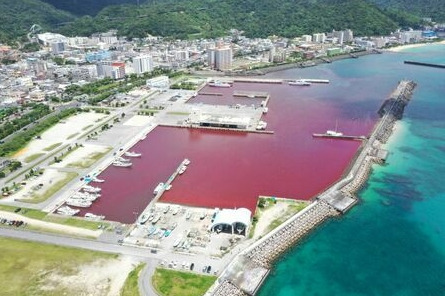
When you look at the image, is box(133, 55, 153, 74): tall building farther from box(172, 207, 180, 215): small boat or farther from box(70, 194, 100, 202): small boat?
box(172, 207, 180, 215): small boat

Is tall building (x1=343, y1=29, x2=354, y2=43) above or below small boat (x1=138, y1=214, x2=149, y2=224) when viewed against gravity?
above

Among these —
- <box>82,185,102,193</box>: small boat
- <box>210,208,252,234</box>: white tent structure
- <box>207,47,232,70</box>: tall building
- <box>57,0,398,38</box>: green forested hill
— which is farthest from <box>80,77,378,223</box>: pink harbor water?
<box>57,0,398,38</box>: green forested hill

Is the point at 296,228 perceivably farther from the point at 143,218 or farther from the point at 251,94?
the point at 251,94

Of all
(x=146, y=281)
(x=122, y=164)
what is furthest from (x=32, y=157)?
(x=146, y=281)

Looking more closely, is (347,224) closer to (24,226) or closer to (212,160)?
(212,160)

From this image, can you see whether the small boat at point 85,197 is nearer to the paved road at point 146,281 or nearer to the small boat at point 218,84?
the paved road at point 146,281

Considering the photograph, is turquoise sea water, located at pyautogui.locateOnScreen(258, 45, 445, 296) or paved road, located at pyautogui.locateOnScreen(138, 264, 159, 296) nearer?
paved road, located at pyautogui.locateOnScreen(138, 264, 159, 296)
